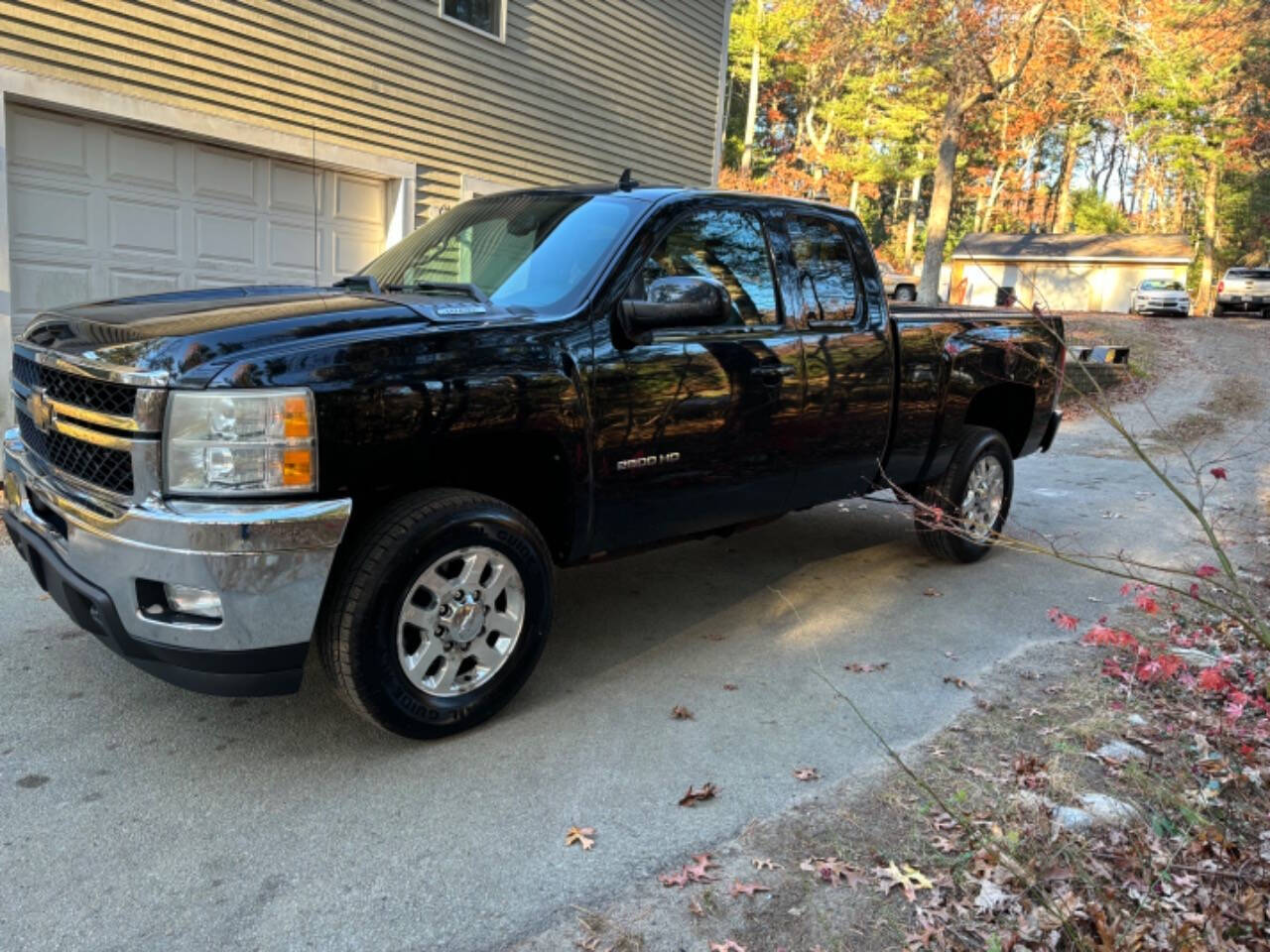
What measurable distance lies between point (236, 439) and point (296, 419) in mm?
177

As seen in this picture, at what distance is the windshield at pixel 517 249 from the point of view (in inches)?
149

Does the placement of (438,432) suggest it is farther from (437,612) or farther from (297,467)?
(437,612)

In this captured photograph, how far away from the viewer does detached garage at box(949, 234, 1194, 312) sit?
39000 mm

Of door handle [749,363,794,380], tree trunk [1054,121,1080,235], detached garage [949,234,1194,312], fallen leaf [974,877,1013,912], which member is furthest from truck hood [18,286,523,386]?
tree trunk [1054,121,1080,235]

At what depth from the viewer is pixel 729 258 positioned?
4.36 m

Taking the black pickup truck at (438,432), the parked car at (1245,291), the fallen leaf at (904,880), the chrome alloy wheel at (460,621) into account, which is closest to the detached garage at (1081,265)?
the parked car at (1245,291)

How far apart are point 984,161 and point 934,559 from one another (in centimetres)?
4882

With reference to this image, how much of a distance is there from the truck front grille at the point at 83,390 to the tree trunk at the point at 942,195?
802 inches

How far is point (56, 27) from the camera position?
6.83m

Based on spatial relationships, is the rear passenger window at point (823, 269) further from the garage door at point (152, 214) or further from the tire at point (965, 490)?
the garage door at point (152, 214)

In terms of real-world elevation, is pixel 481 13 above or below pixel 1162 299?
above

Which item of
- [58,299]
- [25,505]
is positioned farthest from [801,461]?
[58,299]

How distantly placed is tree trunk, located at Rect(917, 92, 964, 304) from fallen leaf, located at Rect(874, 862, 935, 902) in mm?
20313

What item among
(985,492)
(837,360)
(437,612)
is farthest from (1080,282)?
(437,612)
